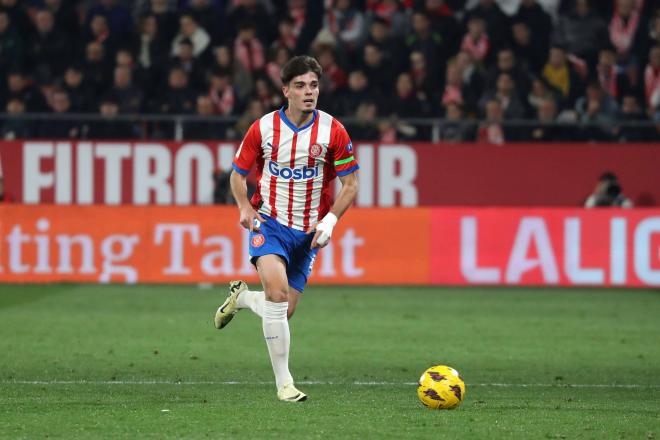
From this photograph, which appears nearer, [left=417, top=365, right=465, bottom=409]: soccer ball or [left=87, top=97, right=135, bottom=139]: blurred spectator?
[left=417, top=365, right=465, bottom=409]: soccer ball

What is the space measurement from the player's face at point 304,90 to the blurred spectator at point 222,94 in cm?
1131

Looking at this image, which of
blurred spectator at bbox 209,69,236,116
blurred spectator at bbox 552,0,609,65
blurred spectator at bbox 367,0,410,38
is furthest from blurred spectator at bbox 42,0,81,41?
blurred spectator at bbox 552,0,609,65

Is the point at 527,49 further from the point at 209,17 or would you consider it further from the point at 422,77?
the point at 209,17

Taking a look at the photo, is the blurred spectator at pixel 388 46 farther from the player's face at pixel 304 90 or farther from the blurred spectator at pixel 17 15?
the player's face at pixel 304 90

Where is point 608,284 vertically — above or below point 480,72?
below

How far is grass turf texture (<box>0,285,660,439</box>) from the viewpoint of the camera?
304 inches

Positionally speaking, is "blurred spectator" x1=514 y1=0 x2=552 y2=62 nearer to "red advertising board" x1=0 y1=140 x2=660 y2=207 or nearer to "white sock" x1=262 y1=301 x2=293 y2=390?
"red advertising board" x1=0 y1=140 x2=660 y2=207

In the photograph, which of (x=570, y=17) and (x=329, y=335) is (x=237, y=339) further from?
(x=570, y=17)

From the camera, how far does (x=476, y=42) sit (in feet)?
66.7

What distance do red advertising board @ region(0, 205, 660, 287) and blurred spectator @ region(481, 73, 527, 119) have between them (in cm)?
234

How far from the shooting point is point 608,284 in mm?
17953

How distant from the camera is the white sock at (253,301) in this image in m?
9.23

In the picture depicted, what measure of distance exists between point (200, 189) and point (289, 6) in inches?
130

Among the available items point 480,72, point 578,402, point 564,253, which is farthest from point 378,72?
point 578,402
